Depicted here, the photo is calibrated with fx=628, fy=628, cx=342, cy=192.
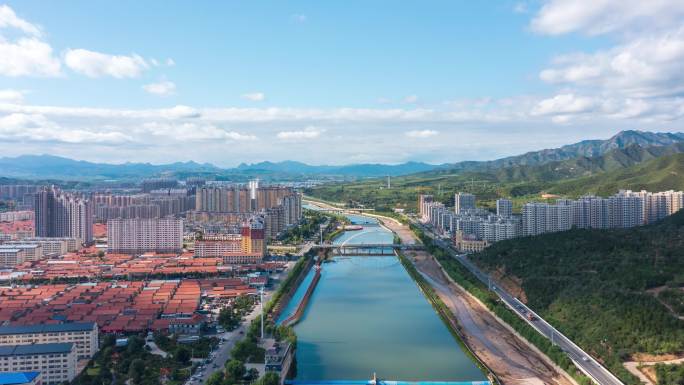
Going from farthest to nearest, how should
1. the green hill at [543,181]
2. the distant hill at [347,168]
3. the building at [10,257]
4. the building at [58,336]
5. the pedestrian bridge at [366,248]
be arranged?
the distant hill at [347,168] < the green hill at [543,181] < the pedestrian bridge at [366,248] < the building at [10,257] < the building at [58,336]

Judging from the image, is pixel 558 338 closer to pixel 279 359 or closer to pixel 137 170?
pixel 279 359

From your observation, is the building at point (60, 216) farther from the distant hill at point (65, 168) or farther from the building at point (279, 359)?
the distant hill at point (65, 168)

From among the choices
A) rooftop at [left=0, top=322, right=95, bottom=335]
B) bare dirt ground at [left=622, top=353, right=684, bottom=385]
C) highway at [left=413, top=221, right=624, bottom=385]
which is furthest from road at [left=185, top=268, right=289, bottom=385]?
bare dirt ground at [left=622, top=353, right=684, bottom=385]

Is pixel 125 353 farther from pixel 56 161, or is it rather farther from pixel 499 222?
pixel 56 161

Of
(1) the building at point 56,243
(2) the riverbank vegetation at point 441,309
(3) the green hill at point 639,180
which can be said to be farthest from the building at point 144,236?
(3) the green hill at point 639,180

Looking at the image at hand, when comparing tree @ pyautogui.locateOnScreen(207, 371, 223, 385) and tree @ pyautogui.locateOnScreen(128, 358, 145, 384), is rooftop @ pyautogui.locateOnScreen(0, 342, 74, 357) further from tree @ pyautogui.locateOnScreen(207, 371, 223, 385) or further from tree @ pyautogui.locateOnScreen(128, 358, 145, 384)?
tree @ pyautogui.locateOnScreen(207, 371, 223, 385)
